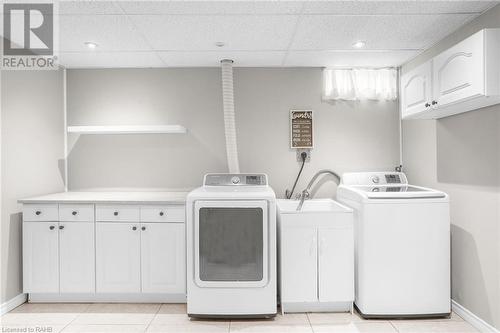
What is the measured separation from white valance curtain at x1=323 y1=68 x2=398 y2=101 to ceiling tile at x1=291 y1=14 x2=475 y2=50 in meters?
0.56

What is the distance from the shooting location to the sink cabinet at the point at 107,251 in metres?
2.93

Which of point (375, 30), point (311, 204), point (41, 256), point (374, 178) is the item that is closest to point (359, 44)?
point (375, 30)

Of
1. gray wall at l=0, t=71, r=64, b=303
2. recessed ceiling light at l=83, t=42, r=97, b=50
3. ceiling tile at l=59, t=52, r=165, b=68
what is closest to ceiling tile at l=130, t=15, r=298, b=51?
ceiling tile at l=59, t=52, r=165, b=68

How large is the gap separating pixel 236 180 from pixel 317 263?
104 centimetres

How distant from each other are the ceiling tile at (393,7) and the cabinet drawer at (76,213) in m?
2.37

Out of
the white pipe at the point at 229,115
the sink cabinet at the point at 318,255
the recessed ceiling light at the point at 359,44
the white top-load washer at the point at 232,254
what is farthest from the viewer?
the white pipe at the point at 229,115

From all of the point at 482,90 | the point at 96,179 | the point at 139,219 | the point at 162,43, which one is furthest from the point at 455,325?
the point at 96,179

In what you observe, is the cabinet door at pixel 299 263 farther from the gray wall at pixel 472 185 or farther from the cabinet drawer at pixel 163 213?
the gray wall at pixel 472 185

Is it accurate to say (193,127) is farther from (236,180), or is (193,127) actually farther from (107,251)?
(107,251)

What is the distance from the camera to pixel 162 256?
2938 mm

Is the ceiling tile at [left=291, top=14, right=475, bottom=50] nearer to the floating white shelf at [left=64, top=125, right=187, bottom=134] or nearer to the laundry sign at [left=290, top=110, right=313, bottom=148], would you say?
the laundry sign at [left=290, top=110, right=313, bottom=148]

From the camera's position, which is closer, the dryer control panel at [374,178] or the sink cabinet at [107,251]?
the sink cabinet at [107,251]

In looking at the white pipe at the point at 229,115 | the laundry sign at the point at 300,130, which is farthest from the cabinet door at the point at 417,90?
the white pipe at the point at 229,115

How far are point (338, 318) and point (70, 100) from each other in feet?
11.1
